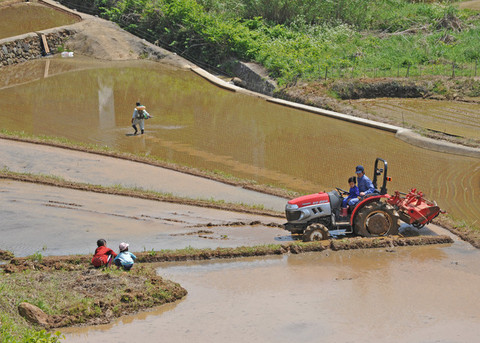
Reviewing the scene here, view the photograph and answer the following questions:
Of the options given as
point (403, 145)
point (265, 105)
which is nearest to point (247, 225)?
point (403, 145)

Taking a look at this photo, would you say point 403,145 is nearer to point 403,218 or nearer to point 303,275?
point 403,218

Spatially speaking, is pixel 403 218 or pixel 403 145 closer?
pixel 403 218

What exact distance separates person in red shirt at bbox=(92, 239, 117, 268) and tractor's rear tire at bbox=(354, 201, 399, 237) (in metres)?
5.01

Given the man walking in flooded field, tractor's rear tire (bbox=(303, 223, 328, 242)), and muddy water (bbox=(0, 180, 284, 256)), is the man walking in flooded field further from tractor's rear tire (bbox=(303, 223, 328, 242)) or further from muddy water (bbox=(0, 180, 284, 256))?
tractor's rear tire (bbox=(303, 223, 328, 242))

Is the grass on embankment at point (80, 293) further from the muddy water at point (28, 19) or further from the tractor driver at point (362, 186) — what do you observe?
the muddy water at point (28, 19)

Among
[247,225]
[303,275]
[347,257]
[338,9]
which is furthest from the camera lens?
[338,9]

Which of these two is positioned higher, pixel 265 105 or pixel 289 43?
pixel 289 43

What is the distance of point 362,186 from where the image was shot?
14.1 metres

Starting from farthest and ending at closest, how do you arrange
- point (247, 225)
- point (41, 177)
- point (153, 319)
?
point (41, 177) < point (247, 225) < point (153, 319)

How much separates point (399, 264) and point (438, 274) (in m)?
0.80

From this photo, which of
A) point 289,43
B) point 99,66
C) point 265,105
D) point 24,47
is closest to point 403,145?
point 265,105

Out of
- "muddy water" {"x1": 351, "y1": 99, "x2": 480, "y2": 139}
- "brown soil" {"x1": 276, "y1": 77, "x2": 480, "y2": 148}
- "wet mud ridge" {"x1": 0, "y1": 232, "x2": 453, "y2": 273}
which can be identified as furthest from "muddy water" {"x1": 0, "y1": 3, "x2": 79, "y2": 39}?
"wet mud ridge" {"x1": 0, "y1": 232, "x2": 453, "y2": 273}

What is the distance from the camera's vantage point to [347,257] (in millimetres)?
13297

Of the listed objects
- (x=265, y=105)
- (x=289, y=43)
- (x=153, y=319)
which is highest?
(x=289, y=43)
